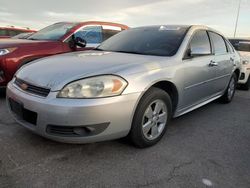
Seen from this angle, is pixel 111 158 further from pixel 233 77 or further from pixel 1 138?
pixel 233 77

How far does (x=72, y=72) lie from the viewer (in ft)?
8.60

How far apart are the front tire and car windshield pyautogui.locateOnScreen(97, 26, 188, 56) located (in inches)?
26.9

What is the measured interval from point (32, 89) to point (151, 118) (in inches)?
52.7

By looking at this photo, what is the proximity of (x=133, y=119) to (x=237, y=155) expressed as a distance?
1290 mm

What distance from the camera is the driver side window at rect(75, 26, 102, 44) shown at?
18.8 ft

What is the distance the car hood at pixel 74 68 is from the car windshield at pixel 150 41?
37 cm

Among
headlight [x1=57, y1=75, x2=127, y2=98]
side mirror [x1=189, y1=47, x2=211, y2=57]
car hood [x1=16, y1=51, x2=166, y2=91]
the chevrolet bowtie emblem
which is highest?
side mirror [x1=189, y1=47, x2=211, y2=57]

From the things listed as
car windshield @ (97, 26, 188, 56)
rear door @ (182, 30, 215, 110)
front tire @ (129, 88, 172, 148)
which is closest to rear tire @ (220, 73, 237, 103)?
rear door @ (182, 30, 215, 110)

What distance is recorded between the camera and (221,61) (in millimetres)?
4438

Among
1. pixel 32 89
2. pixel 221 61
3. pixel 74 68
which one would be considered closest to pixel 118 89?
pixel 74 68

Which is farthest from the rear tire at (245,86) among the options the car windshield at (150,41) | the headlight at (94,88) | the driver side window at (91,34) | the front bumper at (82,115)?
the headlight at (94,88)

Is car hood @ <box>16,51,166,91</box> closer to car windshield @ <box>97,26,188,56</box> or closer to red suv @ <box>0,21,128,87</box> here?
car windshield @ <box>97,26,188,56</box>

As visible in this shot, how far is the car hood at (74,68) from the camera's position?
255 centimetres

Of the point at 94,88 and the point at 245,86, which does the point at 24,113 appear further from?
the point at 245,86
